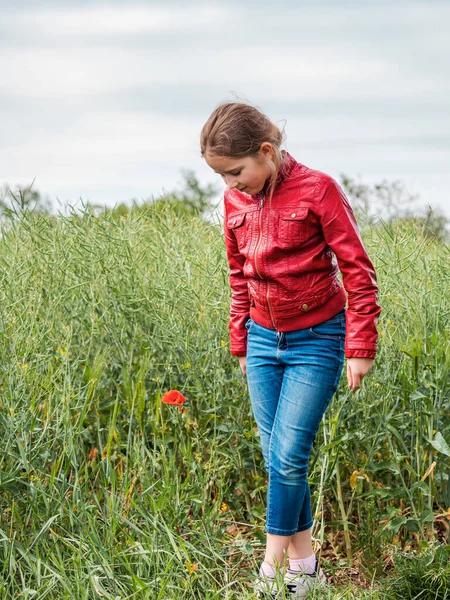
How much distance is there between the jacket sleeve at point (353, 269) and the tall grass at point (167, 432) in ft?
1.34

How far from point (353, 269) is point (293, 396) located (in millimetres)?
466

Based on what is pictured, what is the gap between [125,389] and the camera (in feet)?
10.9

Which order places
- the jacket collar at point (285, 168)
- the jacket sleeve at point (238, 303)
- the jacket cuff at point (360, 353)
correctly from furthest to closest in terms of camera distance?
the jacket sleeve at point (238, 303), the jacket collar at point (285, 168), the jacket cuff at point (360, 353)

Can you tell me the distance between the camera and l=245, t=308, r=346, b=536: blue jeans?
2602mm

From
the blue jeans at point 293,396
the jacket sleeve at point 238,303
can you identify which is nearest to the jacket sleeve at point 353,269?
the blue jeans at point 293,396

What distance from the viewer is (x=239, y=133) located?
8.28 ft

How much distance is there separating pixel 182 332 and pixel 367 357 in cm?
108

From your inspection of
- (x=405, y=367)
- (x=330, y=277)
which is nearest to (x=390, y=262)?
(x=405, y=367)

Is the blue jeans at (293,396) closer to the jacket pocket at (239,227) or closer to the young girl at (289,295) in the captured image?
the young girl at (289,295)

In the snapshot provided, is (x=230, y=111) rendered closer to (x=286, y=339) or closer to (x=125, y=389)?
(x=286, y=339)

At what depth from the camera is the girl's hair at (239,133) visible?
252 cm

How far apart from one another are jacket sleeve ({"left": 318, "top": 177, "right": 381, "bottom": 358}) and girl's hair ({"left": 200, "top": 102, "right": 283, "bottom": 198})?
0.70 ft

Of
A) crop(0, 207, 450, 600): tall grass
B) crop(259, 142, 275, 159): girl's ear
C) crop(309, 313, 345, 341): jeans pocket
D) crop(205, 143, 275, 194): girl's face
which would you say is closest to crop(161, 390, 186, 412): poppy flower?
crop(0, 207, 450, 600): tall grass

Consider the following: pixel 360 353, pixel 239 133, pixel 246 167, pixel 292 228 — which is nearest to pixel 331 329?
pixel 360 353
